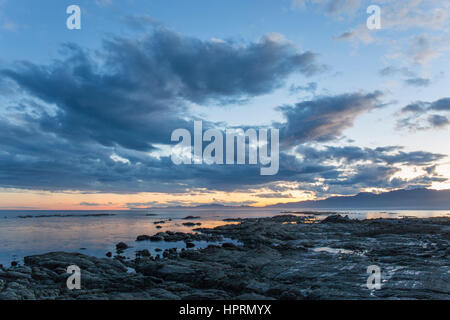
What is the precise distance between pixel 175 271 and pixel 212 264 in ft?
14.2

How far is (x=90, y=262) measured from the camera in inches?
1105

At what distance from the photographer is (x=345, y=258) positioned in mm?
30500
